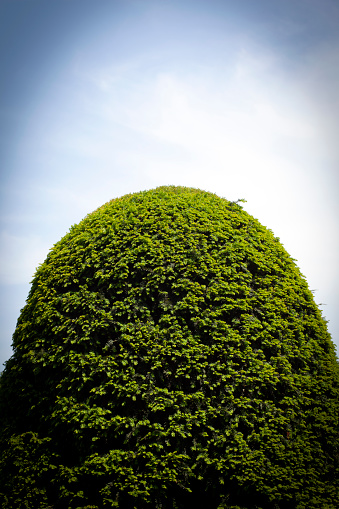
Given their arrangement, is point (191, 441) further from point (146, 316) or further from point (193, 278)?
point (193, 278)

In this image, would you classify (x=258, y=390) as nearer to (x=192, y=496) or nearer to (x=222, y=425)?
(x=222, y=425)

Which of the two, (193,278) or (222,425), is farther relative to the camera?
(193,278)

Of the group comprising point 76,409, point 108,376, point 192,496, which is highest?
point 108,376

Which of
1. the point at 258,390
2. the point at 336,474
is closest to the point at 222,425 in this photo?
the point at 258,390

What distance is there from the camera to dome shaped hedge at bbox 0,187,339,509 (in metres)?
4.53

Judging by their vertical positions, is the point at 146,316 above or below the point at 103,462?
above

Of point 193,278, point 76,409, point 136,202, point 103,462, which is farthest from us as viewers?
point 136,202

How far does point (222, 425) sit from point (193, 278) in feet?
6.73

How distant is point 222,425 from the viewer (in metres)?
4.63

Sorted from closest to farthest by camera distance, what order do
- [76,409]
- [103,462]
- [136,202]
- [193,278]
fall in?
[103,462], [76,409], [193,278], [136,202]

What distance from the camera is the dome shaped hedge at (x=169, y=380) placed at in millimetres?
4531

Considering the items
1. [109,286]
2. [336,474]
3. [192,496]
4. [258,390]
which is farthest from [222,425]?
[109,286]

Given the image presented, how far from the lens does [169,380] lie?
4758 mm

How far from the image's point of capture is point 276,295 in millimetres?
5820
